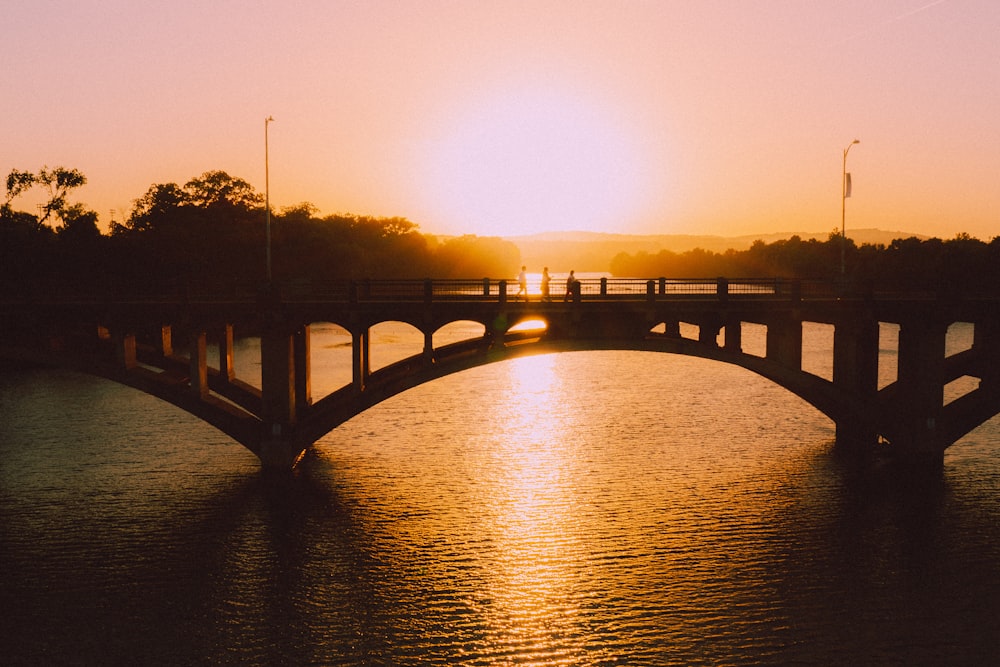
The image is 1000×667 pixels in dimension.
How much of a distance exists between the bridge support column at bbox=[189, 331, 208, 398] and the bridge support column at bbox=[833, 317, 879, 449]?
28.4m

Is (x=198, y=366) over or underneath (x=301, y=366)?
over

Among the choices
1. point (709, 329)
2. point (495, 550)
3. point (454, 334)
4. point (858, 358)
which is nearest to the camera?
point (495, 550)

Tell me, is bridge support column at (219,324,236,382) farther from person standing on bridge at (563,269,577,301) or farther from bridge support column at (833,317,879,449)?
bridge support column at (833,317,879,449)

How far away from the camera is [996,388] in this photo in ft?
126

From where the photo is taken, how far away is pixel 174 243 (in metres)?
118

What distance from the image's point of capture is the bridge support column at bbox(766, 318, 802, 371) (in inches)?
1510

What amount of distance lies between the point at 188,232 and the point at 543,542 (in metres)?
117

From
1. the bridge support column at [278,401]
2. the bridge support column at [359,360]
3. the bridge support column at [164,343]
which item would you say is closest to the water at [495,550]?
the bridge support column at [278,401]

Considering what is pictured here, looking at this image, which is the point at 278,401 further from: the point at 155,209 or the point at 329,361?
the point at 155,209

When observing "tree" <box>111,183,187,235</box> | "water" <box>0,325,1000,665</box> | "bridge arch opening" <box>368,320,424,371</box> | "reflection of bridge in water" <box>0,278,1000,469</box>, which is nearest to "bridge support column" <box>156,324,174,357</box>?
"reflection of bridge in water" <box>0,278,1000,469</box>

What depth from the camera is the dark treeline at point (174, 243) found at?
83.9m


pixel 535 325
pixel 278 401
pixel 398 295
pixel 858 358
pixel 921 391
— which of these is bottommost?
pixel 278 401

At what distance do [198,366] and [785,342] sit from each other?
86.7 feet

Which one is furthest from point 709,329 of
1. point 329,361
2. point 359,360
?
point 329,361
